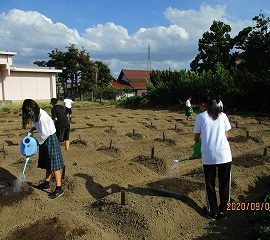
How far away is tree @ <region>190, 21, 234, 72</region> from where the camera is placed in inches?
1225

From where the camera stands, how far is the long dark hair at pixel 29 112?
494 cm

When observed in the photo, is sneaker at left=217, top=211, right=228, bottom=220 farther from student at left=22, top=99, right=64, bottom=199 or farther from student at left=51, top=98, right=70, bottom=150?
student at left=51, top=98, right=70, bottom=150

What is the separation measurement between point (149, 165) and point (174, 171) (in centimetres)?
49

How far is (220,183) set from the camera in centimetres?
459

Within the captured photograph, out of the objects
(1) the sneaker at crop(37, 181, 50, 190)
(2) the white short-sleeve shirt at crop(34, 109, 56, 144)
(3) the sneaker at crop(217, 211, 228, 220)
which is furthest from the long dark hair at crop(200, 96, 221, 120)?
(1) the sneaker at crop(37, 181, 50, 190)

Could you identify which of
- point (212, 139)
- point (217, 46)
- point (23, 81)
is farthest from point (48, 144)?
point (217, 46)

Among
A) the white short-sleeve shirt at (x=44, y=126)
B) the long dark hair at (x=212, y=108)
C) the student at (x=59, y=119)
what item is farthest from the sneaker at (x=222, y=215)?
the student at (x=59, y=119)

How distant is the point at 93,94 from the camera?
33406mm

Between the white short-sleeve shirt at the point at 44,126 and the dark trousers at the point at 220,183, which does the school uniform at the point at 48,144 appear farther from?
the dark trousers at the point at 220,183

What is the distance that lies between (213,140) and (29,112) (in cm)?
239

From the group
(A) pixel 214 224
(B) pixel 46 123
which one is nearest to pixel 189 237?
(A) pixel 214 224

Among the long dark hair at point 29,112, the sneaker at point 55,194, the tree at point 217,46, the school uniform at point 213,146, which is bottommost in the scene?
→ the sneaker at point 55,194

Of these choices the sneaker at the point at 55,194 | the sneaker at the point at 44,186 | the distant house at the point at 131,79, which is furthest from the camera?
the distant house at the point at 131,79

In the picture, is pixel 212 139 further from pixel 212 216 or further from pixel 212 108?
pixel 212 216
